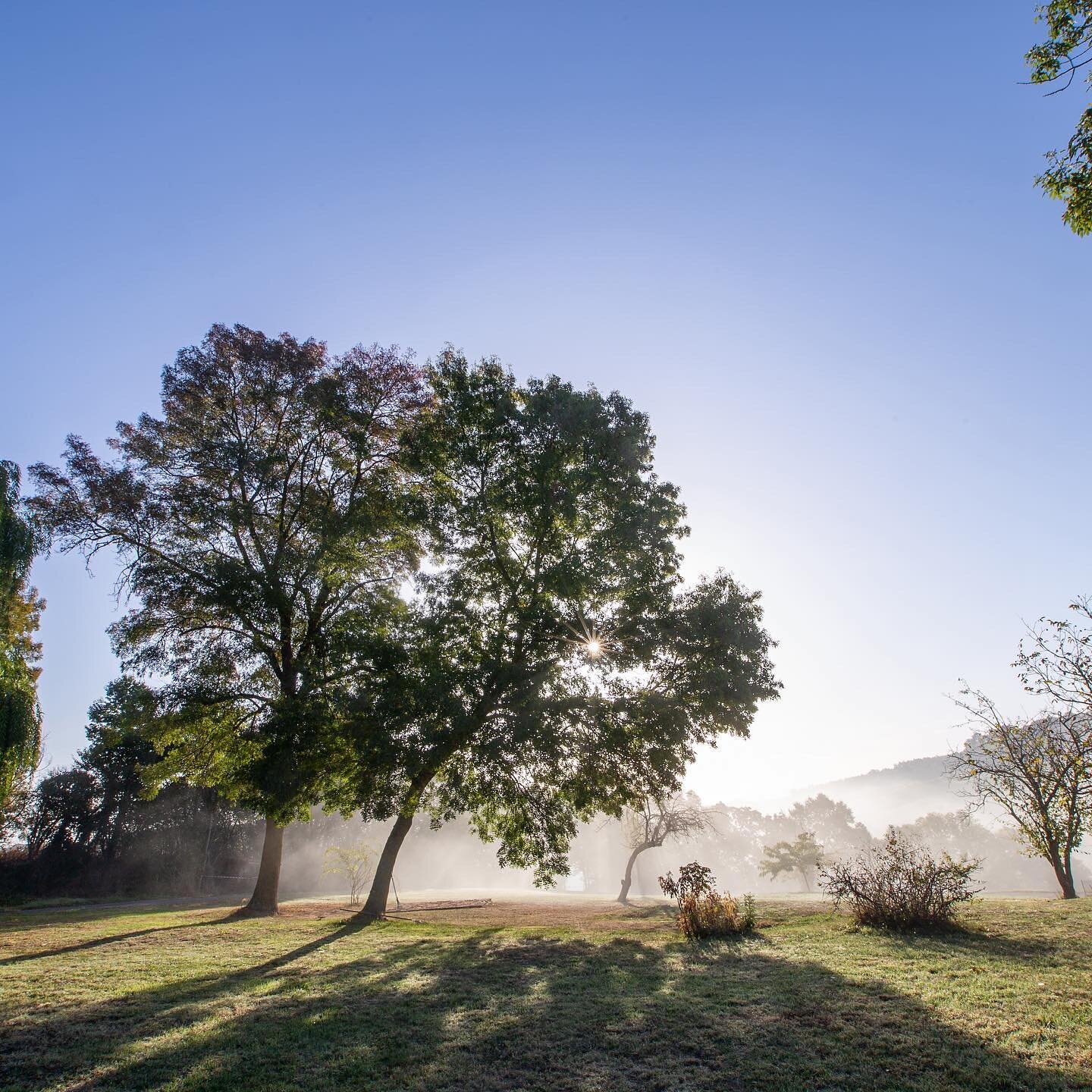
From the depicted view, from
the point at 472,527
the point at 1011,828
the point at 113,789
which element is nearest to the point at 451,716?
the point at 472,527

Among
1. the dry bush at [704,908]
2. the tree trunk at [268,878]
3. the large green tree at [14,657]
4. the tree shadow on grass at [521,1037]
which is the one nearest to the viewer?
the tree shadow on grass at [521,1037]

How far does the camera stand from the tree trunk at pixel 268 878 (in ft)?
61.8

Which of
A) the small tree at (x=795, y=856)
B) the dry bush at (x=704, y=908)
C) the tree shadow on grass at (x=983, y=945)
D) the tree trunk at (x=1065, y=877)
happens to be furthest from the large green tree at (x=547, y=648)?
the small tree at (x=795, y=856)

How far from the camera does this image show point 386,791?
1631 centimetres

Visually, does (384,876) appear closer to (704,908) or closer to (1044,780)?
(704,908)

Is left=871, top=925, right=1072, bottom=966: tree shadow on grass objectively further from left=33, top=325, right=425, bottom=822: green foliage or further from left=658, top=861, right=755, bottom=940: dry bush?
left=33, top=325, right=425, bottom=822: green foliage

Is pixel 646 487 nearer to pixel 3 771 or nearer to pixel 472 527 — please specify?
pixel 472 527

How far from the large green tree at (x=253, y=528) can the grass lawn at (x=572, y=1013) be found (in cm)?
822

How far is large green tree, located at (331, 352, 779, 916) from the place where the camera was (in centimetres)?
1591

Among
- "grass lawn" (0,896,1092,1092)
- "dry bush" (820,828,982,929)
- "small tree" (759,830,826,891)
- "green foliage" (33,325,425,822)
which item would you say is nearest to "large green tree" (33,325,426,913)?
"green foliage" (33,325,425,822)

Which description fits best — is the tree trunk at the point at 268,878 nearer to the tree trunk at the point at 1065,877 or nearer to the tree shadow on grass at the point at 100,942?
the tree shadow on grass at the point at 100,942

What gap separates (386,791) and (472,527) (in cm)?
797

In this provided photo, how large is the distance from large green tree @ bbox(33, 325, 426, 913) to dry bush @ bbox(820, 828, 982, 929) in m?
13.1

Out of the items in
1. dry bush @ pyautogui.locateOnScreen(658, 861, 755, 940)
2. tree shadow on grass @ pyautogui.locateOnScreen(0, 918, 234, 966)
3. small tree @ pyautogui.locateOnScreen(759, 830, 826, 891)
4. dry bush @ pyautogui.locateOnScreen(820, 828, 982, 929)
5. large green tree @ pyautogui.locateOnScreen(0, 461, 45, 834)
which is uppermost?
large green tree @ pyautogui.locateOnScreen(0, 461, 45, 834)
